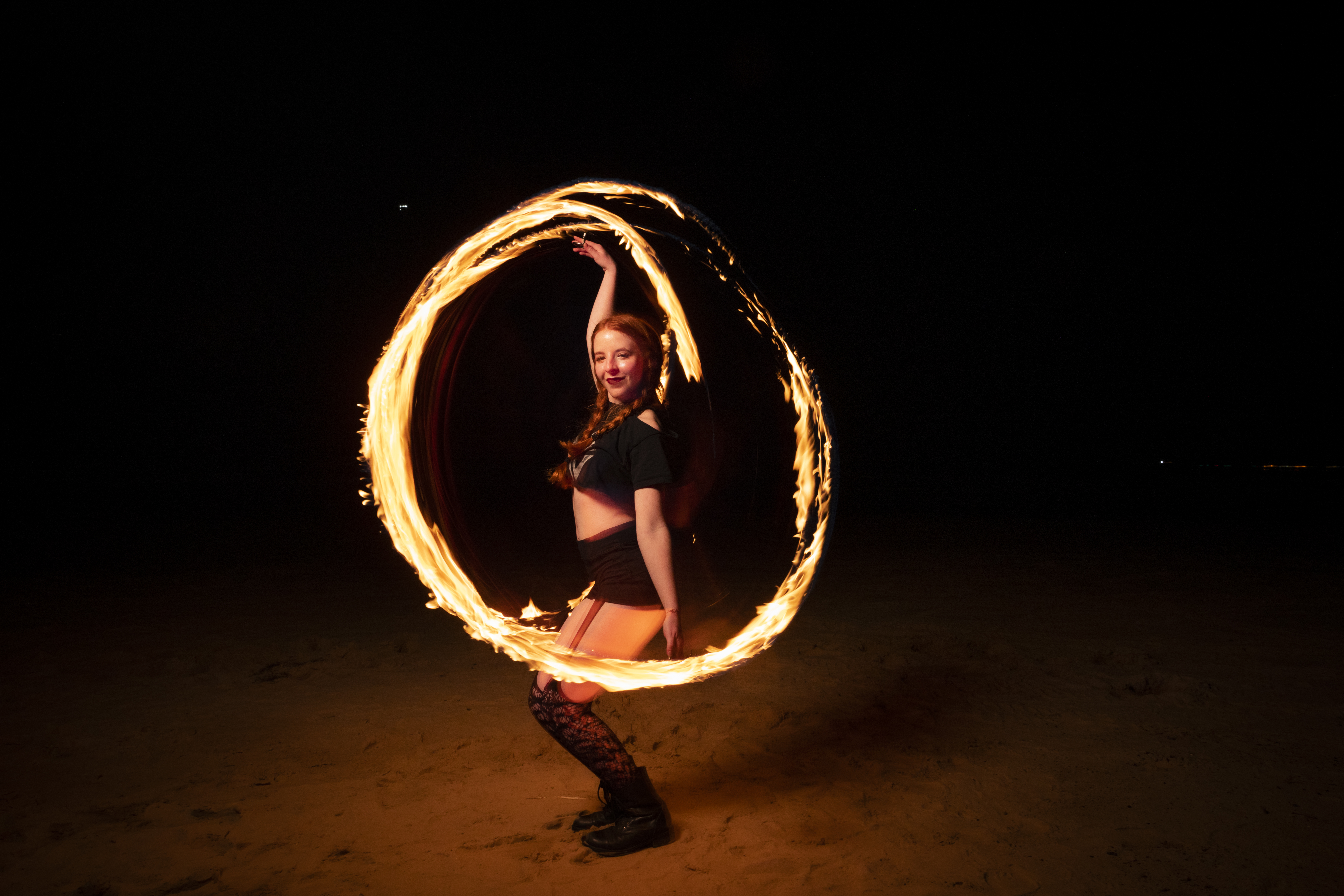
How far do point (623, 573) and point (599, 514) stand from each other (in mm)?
231

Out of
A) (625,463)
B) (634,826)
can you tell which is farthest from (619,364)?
(634,826)

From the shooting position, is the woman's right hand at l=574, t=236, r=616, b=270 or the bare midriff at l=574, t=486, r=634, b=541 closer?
the bare midriff at l=574, t=486, r=634, b=541

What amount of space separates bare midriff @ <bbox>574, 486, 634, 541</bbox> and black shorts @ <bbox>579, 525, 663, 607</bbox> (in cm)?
4

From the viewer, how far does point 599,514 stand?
299 cm

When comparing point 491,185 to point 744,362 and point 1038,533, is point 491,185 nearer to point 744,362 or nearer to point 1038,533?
point 1038,533

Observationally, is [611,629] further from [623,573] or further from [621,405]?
[621,405]

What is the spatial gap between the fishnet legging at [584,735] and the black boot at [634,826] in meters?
0.04

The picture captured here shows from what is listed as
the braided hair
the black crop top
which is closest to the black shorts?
the black crop top

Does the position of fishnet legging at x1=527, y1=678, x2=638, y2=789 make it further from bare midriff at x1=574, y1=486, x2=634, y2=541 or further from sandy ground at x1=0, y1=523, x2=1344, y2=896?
bare midriff at x1=574, y1=486, x2=634, y2=541

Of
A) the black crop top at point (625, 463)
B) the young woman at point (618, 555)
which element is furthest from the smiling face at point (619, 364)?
the black crop top at point (625, 463)

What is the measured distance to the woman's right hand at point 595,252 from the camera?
3.30 m

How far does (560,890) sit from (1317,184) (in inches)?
1001

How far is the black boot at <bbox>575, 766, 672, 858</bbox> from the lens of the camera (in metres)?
3.08

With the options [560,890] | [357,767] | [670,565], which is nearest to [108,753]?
[357,767]
